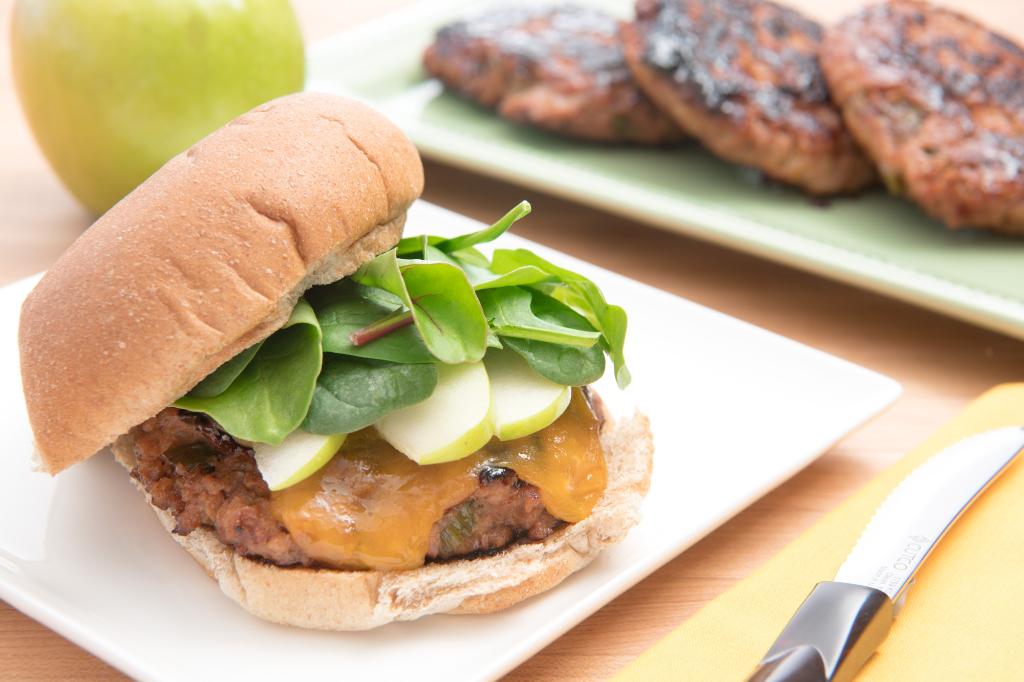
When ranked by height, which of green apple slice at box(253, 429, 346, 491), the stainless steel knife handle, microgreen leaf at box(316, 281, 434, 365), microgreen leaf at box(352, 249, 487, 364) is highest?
microgreen leaf at box(352, 249, 487, 364)

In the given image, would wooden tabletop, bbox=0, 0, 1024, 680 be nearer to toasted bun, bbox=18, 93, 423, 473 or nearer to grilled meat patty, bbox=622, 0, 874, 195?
grilled meat patty, bbox=622, 0, 874, 195

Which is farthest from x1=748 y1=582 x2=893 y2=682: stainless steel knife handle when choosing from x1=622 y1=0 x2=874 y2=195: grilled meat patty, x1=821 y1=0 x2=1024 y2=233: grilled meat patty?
x1=622 y1=0 x2=874 y2=195: grilled meat patty

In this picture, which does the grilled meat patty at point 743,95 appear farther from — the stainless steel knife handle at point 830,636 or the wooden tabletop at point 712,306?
the stainless steel knife handle at point 830,636

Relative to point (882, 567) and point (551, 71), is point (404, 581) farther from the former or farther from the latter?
point (551, 71)

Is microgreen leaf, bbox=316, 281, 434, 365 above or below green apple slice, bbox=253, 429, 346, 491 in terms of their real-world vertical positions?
above

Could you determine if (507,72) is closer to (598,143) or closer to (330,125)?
(598,143)

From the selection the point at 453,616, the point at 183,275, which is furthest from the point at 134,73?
the point at 453,616

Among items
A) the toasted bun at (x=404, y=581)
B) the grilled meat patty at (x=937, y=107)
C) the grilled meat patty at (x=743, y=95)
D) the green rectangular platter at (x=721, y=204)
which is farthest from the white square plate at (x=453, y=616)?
the grilled meat patty at (x=937, y=107)

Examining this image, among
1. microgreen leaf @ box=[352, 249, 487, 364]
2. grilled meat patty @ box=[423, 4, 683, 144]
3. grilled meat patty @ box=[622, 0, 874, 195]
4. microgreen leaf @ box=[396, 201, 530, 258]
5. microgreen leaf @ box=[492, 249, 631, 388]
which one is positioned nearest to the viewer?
microgreen leaf @ box=[352, 249, 487, 364]
